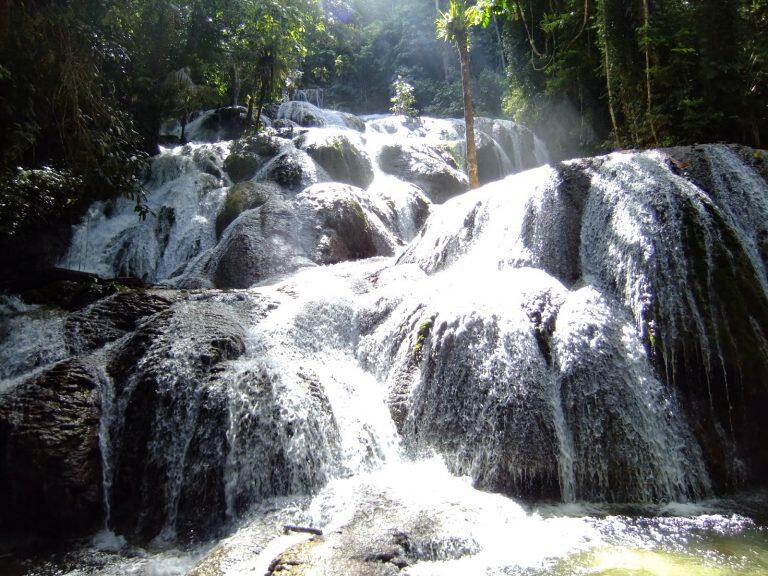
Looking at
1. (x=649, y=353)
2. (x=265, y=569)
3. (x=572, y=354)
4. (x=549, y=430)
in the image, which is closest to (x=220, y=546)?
(x=265, y=569)

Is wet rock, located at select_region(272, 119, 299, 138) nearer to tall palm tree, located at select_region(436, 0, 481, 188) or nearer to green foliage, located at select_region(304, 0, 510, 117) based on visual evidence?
tall palm tree, located at select_region(436, 0, 481, 188)

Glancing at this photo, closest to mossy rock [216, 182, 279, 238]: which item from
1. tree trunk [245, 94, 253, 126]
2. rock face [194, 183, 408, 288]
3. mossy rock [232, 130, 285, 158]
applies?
rock face [194, 183, 408, 288]

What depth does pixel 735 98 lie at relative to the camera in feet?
30.1

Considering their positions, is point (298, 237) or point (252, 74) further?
point (252, 74)

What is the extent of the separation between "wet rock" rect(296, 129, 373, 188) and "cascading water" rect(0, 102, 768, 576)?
24.1ft

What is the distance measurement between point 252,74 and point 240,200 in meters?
8.25

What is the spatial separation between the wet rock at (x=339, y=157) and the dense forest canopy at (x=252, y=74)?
2532mm

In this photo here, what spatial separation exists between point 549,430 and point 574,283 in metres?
2.23

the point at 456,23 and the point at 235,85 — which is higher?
the point at 235,85

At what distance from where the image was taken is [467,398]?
552 cm

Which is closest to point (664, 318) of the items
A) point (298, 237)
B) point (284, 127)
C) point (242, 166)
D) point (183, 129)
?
point (298, 237)

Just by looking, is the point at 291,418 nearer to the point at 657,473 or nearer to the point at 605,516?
the point at 605,516

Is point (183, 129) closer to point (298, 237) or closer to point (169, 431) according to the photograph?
point (298, 237)

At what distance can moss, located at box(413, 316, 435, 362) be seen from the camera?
6.30 metres
